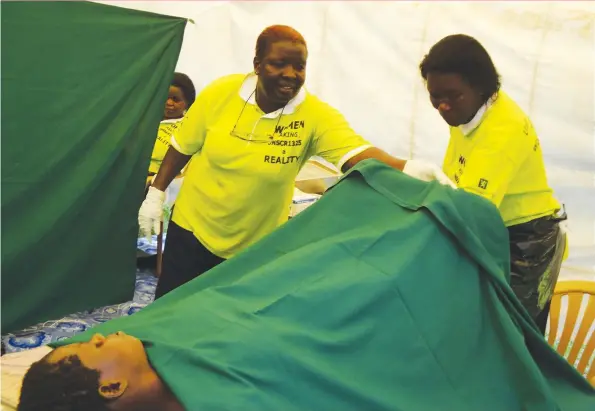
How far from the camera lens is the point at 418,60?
2.65m

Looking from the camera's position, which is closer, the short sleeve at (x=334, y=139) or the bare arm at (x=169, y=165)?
the short sleeve at (x=334, y=139)

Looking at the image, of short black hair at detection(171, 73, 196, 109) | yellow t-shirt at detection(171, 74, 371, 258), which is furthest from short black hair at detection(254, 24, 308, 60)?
short black hair at detection(171, 73, 196, 109)

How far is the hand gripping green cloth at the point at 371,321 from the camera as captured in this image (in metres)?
0.97

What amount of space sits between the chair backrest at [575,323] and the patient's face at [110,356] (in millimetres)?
1276

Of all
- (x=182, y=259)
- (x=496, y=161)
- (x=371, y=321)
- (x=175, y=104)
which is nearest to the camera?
(x=371, y=321)

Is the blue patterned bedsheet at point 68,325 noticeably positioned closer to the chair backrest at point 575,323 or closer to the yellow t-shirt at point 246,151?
the yellow t-shirt at point 246,151

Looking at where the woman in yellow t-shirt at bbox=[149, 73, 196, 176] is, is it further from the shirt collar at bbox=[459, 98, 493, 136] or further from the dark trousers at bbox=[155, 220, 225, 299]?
the shirt collar at bbox=[459, 98, 493, 136]

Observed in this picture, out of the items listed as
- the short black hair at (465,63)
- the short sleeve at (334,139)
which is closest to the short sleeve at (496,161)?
the short black hair at (465,63)

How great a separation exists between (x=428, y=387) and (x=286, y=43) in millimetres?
913

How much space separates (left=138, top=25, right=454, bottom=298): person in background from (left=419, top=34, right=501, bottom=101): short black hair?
0.27 m

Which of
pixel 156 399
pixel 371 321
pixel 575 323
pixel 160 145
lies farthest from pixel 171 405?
pixel 160 145

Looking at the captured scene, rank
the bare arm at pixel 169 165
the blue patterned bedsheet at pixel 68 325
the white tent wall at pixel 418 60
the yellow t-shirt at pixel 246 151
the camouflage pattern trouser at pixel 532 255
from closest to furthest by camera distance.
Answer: the camouflage pattern trouser at pixel 532 255 → the yellow t-shirt at pixel 246 151 → the bare arm at pixel 169 165 → the blue patterned bedsheet at pixel 68 325 → the white tent wall at pixel 418 60

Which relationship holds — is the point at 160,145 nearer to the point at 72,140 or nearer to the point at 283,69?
the point at 72,140

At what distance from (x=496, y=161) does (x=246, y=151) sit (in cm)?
64
